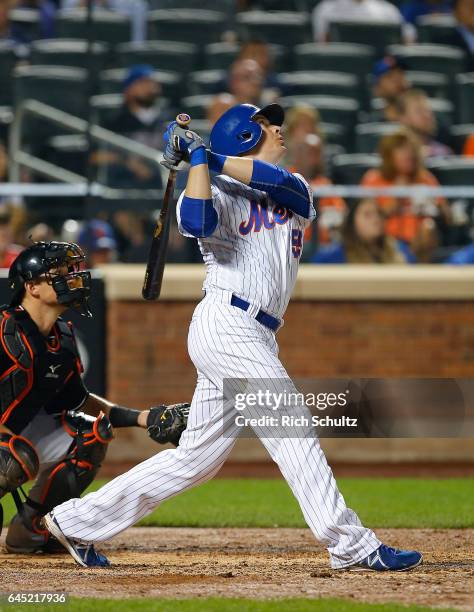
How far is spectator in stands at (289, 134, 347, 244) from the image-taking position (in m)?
8.30

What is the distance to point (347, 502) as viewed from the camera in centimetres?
665

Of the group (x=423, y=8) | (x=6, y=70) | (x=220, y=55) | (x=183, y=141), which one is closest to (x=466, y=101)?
(x=423, y=8)

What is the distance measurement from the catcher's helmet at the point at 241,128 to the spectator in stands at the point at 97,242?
4103 millimetres

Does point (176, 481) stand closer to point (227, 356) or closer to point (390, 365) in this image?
point (227, 356)

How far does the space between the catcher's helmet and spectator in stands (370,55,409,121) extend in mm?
6302

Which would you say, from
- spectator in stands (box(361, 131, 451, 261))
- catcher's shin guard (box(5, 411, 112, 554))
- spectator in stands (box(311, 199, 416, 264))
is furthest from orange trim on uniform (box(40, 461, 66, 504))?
spectator in stands (box(361, 131, 451, 261))

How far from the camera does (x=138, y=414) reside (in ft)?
15.3

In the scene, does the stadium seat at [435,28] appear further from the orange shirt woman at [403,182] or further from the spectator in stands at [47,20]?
the spectator in stands at [47,20]

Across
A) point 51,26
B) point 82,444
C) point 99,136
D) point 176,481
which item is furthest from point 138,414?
point 51,26

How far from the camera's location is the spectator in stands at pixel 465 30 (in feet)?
37.8

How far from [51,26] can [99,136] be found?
3066 mm

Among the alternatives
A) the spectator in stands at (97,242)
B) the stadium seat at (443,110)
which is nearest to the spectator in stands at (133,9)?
the stadium seat at (443,110)

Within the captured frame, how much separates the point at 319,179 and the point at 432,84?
2.84 m

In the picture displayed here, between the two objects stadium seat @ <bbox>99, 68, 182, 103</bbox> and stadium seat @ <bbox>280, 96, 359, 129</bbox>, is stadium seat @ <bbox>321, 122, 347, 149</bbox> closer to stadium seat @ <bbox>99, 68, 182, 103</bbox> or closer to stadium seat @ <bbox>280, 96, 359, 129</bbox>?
stadium seat @ <bbox>280, 96, 359, 129</bbox>
